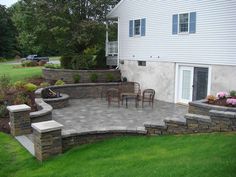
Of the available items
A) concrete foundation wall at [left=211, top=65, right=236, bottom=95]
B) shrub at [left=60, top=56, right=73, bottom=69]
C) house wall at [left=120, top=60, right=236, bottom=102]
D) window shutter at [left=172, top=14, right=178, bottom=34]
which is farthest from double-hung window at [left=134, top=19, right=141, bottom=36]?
concrete foundation wall at [left=211, top=65, right=236, bottom=95]

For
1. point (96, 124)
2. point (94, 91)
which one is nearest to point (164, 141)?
point (96, 124)

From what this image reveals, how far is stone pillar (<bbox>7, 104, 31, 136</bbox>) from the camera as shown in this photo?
27.7ft

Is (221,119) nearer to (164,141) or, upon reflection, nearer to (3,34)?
(164,141)

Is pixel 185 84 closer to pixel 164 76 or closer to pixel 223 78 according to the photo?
pixel 164 76

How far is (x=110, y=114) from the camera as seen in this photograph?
11.9 metres

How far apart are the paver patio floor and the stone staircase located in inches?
45.8

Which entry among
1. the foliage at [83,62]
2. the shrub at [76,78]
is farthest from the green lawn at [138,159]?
the foliage at [83,62]

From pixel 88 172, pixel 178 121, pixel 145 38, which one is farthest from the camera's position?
pixel 145 38

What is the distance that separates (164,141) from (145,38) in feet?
33.0

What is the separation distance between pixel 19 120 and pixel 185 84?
8723mm

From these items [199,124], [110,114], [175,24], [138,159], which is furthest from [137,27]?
[138,159]

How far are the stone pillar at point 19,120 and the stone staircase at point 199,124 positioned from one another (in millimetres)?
3704

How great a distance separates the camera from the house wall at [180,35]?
464 inches

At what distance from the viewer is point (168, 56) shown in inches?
585
